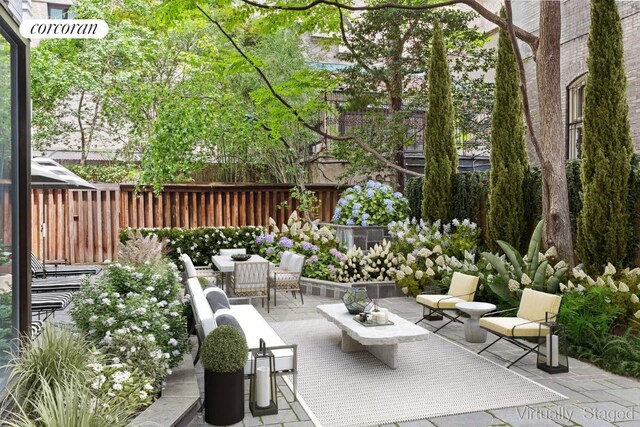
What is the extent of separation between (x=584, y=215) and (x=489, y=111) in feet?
27.7

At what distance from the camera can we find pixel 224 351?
4.73m

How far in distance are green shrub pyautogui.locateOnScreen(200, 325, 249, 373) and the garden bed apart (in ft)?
20.4

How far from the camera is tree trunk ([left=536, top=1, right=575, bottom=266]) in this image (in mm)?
8898

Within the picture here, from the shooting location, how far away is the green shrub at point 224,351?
15.5ft

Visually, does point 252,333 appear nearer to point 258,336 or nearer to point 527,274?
point 258,336

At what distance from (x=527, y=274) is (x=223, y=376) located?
5528mm

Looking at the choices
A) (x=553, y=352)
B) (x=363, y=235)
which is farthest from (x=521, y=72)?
(x=363, y=235)

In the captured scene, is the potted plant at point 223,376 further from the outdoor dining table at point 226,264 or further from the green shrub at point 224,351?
the outdoor dining table at point 226,264

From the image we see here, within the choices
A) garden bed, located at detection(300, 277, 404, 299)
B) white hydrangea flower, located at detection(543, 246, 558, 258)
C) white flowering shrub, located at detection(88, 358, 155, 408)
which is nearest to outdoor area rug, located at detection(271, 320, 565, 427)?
white flowering shrub, located at detection(88, 358, 155, 408)

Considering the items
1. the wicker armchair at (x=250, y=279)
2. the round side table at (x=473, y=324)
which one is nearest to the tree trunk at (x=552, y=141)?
the round side table at (x=473, y=324)

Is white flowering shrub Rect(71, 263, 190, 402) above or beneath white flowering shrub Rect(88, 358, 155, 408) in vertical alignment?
above

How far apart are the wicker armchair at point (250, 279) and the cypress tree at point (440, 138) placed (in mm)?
5017

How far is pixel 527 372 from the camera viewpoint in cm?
631

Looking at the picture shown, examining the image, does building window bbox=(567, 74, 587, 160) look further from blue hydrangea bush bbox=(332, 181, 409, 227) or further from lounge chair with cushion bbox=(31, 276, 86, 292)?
lounge chair with cushion bbox=(31, 276, 86, 292)
